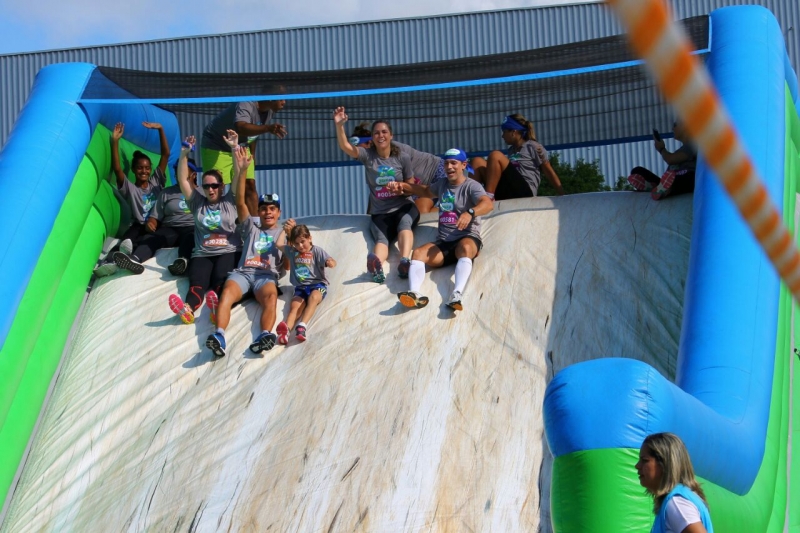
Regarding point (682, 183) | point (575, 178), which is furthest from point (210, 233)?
point (575, 178)

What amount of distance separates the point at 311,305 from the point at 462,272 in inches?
36.5

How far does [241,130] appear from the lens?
7.43 meters

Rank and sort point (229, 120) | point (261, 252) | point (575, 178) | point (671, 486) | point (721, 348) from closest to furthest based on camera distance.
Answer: point (671, 486)
point (721, 348)
point (261, 252)
point (229, 120)
point (575, 178)

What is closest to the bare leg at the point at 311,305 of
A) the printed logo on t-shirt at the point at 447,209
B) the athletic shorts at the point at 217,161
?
the printed logo on t-shirt at the point at 447,209

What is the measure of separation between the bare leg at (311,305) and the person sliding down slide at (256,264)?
20 centimetres

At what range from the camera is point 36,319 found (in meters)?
6.02

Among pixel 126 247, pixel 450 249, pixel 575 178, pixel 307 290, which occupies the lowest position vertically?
pixel 307 290

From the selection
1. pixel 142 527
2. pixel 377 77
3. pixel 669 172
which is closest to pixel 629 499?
pixel 142 527

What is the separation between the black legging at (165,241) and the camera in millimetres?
7098

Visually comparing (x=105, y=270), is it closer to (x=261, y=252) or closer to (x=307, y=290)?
(x=261, y=252)

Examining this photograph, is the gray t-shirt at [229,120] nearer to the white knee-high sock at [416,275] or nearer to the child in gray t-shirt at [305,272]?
the child in gray t-shirt at [305,272]

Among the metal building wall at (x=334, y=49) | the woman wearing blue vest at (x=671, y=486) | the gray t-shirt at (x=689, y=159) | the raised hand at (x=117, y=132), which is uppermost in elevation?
the metal building wall at (x=334, y=49)

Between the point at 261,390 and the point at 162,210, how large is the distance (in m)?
2.15

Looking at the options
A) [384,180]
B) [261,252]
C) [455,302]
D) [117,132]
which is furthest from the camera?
[117,132]
